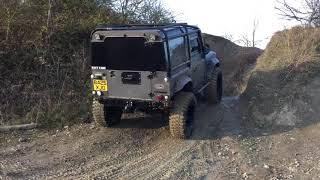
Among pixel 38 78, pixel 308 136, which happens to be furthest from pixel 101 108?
pixel 308 136

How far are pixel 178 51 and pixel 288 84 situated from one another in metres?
3.83

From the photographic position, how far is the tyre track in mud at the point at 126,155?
313 inches

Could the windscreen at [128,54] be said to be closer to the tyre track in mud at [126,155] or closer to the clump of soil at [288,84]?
the tyre track in mud at [126,155]

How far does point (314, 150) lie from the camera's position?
29.5 feet

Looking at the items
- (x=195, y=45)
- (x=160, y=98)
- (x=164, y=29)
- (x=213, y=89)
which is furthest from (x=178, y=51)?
(x=213, y=89)

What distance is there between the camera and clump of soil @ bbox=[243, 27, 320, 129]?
434 inches

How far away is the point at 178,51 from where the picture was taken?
32.7 feet

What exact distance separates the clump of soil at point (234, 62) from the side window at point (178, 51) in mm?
4993

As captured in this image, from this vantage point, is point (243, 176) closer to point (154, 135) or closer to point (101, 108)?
point (154, 135)

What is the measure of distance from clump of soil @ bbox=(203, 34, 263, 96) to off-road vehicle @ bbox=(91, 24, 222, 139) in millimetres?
5406

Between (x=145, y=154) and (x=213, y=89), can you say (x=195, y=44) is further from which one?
(x=145, y=154)

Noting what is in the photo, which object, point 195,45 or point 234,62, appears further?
point 234,62

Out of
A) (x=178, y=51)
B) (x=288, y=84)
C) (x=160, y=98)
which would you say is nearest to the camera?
(x=160, y=98)

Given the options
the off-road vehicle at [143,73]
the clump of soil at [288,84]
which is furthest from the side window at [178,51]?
the clump of soil at [288,84]
